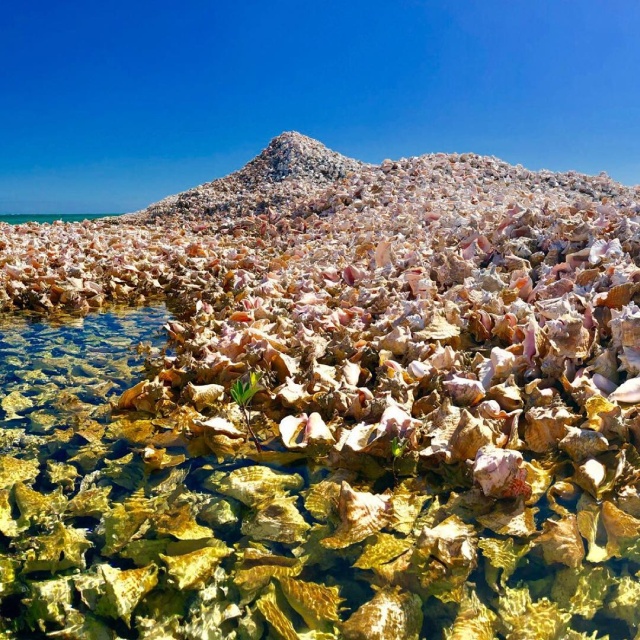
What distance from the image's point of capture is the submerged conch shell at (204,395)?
11.2 ft

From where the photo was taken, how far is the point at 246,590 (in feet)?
6.22

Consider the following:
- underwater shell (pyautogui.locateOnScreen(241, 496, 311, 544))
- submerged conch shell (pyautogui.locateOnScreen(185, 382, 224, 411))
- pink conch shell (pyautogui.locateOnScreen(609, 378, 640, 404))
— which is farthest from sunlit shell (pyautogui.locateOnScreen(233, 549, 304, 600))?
pink conch shell (pyautogui.locateOnScreen(609, 378, 640, 404))

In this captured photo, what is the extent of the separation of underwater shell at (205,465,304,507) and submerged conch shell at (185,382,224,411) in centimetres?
81

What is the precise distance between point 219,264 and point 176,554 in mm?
7332

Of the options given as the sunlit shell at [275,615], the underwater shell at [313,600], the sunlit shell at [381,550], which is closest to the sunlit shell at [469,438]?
the sunlit shell at [381,550]

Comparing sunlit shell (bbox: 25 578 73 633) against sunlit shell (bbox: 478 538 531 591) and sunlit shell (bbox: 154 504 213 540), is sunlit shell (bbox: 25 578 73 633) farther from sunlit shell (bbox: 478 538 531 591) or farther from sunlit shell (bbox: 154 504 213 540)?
sunlit shell (bbox: 478 538 531 591)

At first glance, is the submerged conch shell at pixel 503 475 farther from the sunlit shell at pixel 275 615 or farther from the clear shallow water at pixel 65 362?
the clear shallow water at pixel 65 362

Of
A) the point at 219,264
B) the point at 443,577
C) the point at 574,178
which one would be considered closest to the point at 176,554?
the point at 443,577

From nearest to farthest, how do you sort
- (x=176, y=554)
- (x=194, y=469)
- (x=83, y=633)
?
(x=83, y=633)
(x=176, y=554)
(x=194, y=469)

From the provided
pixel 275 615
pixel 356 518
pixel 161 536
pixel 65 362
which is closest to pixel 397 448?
pixel 356 518

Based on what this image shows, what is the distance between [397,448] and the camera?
2.48 meters

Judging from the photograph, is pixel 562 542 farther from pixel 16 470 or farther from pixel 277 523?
pixel 16 470

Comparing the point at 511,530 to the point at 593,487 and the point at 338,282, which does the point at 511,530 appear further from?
the point at 338,282

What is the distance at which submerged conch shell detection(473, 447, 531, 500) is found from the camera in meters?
2.18
